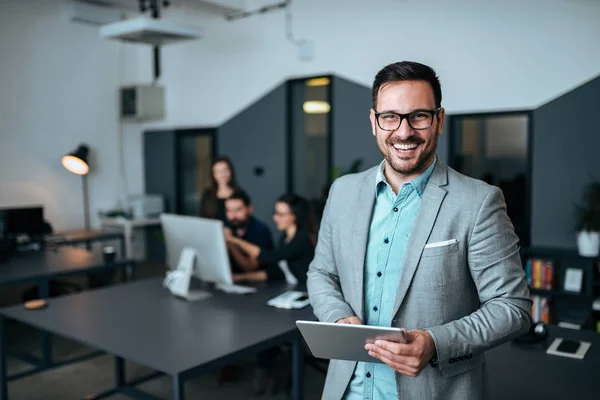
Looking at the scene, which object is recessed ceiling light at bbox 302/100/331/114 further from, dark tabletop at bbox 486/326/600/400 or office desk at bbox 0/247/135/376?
dark tabletop at bbox 486/326/600/400

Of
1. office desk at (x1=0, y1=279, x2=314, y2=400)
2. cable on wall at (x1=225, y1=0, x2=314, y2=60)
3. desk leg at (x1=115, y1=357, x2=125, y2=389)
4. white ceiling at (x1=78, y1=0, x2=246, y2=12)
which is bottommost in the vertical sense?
desk leg at (x1=115, y1=357, x2=125, y2=389)

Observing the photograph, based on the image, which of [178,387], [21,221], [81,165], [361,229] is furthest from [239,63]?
[361,229]

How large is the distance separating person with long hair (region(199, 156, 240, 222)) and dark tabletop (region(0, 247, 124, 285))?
966 mm

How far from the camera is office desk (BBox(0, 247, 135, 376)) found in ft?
11.6

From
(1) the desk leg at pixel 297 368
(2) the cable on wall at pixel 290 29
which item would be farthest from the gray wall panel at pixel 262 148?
(1) the desk leg at pixel 297 368

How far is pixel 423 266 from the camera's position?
1.31 metres

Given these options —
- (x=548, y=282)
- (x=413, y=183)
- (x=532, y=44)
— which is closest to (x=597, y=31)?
(x=532, y=44)

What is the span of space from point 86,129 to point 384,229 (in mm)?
6854

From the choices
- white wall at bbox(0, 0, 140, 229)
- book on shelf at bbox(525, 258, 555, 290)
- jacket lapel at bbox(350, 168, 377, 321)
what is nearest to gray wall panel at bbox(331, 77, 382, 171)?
book on shelf at bbox(525, 258, 555, 290)

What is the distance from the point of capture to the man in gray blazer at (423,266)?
1.26m

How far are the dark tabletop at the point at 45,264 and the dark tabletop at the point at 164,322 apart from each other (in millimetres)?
879

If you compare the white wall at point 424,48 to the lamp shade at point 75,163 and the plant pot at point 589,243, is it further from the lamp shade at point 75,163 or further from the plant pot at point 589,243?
the lamp shade at point 75,163

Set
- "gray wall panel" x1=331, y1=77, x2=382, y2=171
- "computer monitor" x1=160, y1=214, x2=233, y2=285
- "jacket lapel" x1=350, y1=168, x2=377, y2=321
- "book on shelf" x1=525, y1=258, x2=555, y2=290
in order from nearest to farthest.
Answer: "jacket lapel" x1=350, y1=168, x2=377, y2=321, "computer monitor" x1=160, y1=214, x2=233, y2=285, "book on shelf" x1=525, y1=258, x2=555, y2=290, "gray wall panel" x1=331, y1=77, x2=382, y2=171

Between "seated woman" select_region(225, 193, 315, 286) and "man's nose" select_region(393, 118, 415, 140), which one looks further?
"seated woman" select_region(225, 193, 315, 286)
